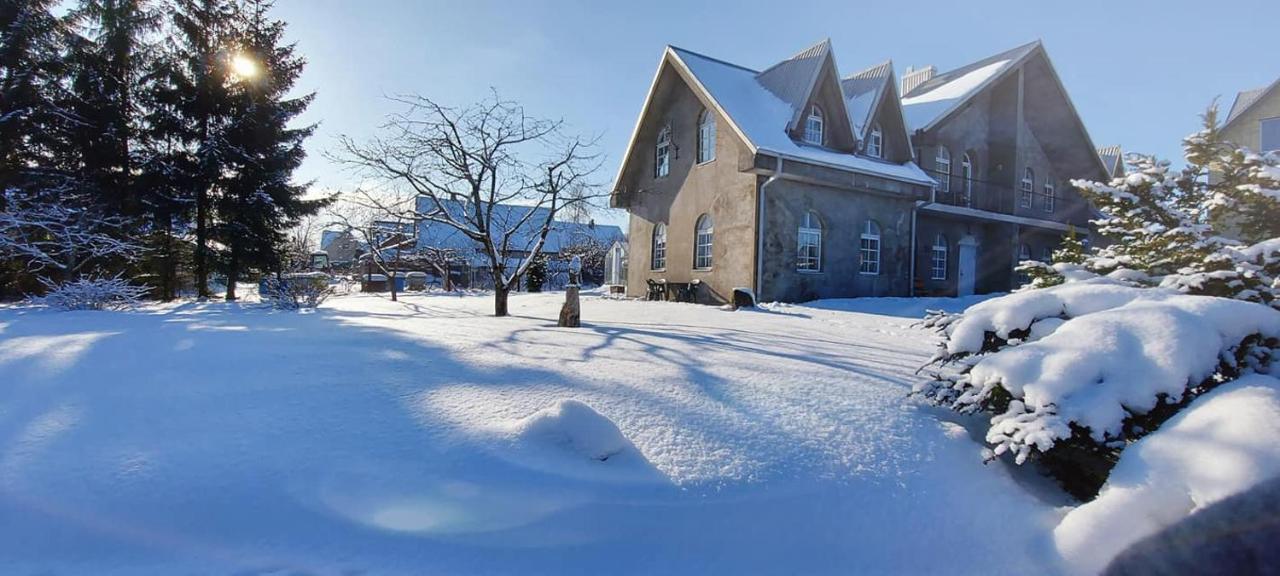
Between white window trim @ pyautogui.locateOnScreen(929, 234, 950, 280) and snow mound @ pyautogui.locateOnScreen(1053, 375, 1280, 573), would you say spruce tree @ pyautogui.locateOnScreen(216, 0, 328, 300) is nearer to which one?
snow mound @ pyautogui.locateOnScreen(1053, 375, 1280, 573)

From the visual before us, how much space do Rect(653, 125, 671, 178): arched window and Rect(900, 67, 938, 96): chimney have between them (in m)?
11.4

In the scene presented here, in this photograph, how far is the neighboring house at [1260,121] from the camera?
2331 cm

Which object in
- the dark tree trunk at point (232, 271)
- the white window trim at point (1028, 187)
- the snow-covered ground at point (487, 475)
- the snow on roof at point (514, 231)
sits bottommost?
the snow-covered ground at point (487, 475)

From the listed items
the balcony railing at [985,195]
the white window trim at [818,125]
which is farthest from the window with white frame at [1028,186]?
the white window trim at [818,125]

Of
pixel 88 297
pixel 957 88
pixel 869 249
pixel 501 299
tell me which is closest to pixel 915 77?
pixel 957 88

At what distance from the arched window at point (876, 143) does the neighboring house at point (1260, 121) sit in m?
21.0

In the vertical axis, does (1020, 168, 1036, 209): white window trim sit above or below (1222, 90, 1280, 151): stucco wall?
below

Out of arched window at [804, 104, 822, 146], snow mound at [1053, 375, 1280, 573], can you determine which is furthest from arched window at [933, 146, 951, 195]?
snow mound at [1053, 375, 1280, 573]

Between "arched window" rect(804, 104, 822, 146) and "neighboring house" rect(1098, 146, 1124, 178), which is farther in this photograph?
"neighboring house" rect(1098, 146, 1124, 178)

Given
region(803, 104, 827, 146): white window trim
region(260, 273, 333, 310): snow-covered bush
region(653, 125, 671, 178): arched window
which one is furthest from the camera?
region(653, 125, 671, 178): arched window

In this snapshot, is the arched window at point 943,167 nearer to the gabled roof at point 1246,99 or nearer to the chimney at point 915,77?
the chimney at point 915,77

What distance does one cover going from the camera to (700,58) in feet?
47.9

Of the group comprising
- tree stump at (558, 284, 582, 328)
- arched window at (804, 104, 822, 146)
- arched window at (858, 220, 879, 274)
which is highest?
arched window at (804, 104, 822, 146)

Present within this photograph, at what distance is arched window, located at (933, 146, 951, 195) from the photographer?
16.8m
